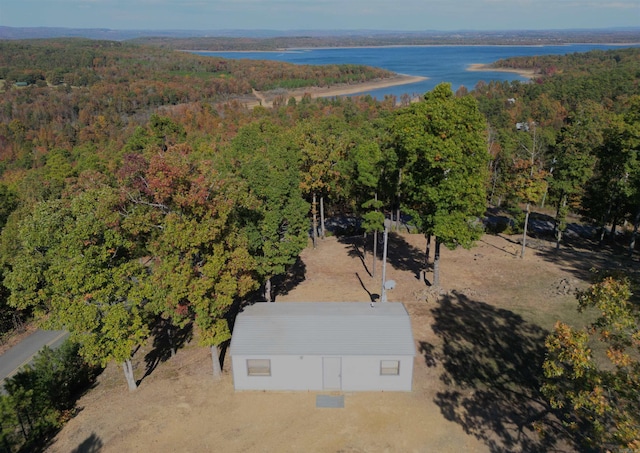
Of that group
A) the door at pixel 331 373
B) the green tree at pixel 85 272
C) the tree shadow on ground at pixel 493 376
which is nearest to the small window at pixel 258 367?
the door at pixel 331 373

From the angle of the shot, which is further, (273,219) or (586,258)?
(586,258)

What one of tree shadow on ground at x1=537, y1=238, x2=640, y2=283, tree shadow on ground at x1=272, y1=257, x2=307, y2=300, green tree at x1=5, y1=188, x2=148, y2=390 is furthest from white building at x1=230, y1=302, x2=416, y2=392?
tree shadow on ground at x1=537, y1=238, x2=640, y2=283

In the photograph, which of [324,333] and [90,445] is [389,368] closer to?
[324,333]

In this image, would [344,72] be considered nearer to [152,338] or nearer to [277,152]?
[277,152]

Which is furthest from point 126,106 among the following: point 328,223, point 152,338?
point 152,338

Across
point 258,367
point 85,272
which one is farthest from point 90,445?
point 258,367

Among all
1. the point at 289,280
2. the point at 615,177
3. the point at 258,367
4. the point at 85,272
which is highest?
the point at 85,272

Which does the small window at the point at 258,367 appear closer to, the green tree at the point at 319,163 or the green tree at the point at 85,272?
the green tree at the point at 85,272
